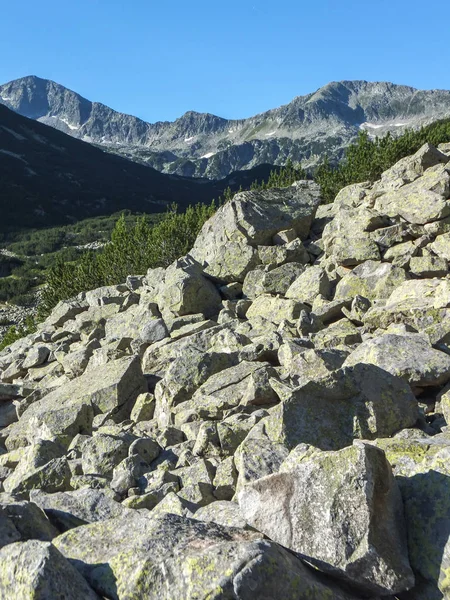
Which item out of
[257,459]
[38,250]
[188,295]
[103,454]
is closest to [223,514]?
[257,459]

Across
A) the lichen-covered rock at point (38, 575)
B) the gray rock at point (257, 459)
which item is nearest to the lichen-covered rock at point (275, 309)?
the gray rock at point (257, 459)

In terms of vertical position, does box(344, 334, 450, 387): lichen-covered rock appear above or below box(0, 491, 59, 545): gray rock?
above

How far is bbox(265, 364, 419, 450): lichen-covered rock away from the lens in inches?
342

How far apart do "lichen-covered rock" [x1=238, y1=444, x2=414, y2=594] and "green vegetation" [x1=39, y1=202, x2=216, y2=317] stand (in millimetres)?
32679

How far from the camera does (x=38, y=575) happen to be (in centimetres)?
497

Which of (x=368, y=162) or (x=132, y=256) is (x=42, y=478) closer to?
(x=368, y=162)

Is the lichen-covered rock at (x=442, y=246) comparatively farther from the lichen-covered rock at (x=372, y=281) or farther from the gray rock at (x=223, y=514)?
the gray rock at (x=223, y=514)

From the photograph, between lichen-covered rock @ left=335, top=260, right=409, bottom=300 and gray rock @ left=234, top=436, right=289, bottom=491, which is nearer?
gray rock @ left=234, top=436, right=289, bottom=491

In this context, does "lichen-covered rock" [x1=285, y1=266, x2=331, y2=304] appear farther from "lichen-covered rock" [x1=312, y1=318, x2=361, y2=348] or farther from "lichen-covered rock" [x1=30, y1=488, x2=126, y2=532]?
"lichen-covered rock" [x1=30, y1=488, x2=126, y2=532]

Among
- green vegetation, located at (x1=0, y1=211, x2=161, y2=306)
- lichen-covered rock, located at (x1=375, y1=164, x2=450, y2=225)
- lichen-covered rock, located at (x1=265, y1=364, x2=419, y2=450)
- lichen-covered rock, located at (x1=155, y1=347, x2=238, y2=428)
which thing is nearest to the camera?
lichen-covered rock, located at (x1=265, y1=364, x2=419, y2=450)

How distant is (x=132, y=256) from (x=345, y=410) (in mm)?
33816

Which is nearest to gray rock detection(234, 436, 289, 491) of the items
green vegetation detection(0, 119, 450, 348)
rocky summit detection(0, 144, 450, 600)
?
rocky summit detection(0, 144, 450, 600)

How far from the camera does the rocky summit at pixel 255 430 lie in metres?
5.38

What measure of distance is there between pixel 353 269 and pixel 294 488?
13.9 m
